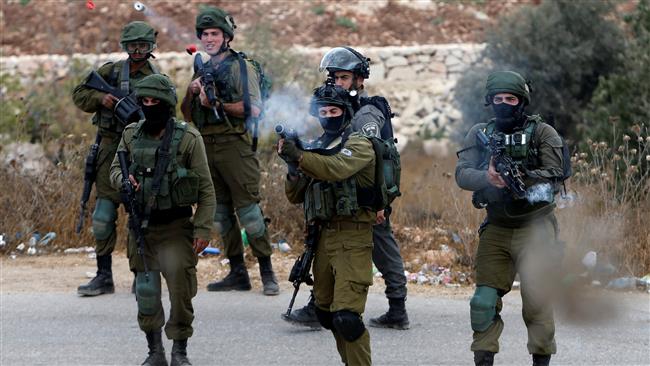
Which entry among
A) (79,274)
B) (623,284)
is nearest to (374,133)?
(623,284)

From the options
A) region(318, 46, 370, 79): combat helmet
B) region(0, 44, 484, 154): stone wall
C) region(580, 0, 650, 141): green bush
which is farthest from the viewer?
region(0, 44, 484, 154): stone wall

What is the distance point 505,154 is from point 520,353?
1613mm

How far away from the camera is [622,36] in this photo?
58.8ft

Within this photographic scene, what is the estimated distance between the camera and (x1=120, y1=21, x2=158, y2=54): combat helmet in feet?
25.3

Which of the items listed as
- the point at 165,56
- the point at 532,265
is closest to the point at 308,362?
the point at 532,265

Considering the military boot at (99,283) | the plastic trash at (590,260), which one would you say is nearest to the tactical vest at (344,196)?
the military boot at (99,283)

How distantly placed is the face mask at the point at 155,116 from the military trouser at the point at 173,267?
558 mm

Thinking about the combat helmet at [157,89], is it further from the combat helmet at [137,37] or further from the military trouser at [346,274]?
the combat helmet at [137,37]

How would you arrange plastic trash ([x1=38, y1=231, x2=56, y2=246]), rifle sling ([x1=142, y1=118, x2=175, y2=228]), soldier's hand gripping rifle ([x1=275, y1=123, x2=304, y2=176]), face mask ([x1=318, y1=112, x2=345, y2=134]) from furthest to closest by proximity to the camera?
plastic trash ([x1=38, y1=231, x2=56, y2=246])
rifle sling ([x1=142, y1=118, x2=175, y2=228])
face mask ([x1=318, y1=112, x2=345, y2=134])
soldier's hand gripping rifle ([x1=275, y1=123, x2=304, y2=176])

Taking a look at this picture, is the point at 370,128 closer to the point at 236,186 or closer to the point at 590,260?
the point at 236,186

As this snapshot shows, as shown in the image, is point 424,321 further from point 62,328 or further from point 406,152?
point 406,152

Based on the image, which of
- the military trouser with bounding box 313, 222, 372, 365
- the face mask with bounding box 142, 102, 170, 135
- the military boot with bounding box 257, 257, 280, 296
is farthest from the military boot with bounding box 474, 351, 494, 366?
the military boot with bounding box 257, 257, 280, 296

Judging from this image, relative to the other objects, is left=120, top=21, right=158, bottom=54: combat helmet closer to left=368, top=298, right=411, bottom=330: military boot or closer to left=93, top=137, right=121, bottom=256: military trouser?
left=93, top=137, right=121, bottom=256: military trouser

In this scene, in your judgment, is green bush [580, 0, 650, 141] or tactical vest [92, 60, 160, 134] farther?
green bush [580, 0, 650, 141]
